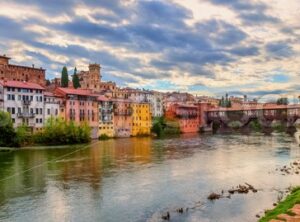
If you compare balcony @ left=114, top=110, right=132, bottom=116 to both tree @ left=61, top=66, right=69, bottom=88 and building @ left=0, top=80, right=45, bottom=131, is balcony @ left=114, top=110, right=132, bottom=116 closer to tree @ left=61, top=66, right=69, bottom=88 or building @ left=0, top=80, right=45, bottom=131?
tree @ left=61, top=66, right=69, bottom=88

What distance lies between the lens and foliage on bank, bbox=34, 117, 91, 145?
58812 mm

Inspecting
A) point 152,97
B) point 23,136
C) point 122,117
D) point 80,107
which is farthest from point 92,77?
point 23,136

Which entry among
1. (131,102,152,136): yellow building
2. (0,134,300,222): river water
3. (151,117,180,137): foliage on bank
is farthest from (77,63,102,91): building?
(0,134,300,222): river water

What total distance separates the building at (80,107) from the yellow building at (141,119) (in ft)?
41.0

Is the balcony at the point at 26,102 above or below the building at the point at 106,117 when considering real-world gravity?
above

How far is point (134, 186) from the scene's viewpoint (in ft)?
85.4

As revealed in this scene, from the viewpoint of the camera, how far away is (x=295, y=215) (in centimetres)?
1477

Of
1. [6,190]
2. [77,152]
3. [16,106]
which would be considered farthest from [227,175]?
[16,106]

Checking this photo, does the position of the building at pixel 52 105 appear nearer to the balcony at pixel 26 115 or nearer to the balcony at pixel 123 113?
the balcony at pixel 26 115

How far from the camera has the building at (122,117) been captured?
82488 millimetres

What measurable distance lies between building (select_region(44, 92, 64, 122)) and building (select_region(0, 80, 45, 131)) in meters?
0.99

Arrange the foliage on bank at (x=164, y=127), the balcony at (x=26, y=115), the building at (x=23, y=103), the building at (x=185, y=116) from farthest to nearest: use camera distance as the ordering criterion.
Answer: the building at (x=185, y=116) → the foliage on bank at (x=164, y=127) → the balcony at (x=26, y=115) → the building at (x=23, y=103)

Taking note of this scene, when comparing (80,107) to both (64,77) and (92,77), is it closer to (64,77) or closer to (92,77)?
(64,77)

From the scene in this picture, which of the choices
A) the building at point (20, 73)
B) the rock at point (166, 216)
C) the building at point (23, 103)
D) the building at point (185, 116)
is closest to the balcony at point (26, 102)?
the building at point (23, 103)
